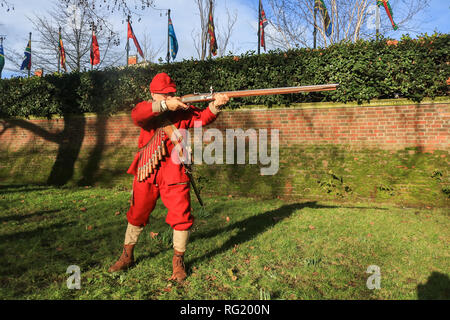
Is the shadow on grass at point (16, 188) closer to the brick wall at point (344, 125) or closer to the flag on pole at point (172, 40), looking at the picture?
the brick wall at point (344, 125)

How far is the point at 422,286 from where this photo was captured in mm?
3070

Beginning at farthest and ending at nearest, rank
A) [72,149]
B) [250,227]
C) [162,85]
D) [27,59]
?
Answer: [27,59], [72,149], [250,227], [162,85]

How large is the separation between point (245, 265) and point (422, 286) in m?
1.88

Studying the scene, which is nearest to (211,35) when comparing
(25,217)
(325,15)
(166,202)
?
(325,15)

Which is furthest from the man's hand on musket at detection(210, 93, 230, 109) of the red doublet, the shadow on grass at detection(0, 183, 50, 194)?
the shadow on grass at detection(0, 183, 50, 194)

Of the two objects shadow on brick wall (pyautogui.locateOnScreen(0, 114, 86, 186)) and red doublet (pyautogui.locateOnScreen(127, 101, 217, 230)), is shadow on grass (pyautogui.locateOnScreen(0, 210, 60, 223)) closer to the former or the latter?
red doublet (pyautogui.locateOnScreen(127, 101, 217, 230))

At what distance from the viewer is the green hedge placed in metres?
6.86

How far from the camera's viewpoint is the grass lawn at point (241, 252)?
3.03m

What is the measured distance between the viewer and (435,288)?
301 centimetres

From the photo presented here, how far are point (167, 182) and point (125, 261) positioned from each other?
1104 millimetres

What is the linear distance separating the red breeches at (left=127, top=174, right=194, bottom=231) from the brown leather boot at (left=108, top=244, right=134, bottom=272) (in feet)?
1.08

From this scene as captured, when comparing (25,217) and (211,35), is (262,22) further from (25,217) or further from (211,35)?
(25,217)
